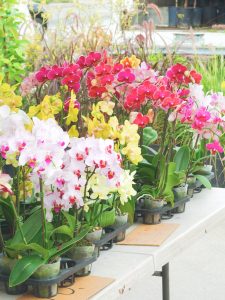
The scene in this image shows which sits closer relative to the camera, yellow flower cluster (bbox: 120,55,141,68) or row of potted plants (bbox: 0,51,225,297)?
row of potted plants (bbox: 0,51,225,297)

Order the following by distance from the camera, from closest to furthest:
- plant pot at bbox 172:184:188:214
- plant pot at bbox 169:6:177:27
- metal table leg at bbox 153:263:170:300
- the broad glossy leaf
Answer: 1. the broad glossy leaf
2. plant pot at bbox 172:184:188:214
3. metal table leg at bbox 153:263:170:300
4. plant pot at bbox 169:6:177:27

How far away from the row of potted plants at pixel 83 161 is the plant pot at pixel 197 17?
11.9 meters

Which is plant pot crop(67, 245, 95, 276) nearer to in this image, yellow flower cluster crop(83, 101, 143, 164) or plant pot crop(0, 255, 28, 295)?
plant pot crop(0, 255, 28, 295)

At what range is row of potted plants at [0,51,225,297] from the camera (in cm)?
151

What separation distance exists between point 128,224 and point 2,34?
2.32 m

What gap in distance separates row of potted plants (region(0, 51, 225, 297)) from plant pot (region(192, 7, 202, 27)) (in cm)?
1191

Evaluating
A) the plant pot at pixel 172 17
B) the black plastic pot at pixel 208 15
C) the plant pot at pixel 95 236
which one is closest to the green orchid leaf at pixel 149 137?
the plant pot at pixel 95 236

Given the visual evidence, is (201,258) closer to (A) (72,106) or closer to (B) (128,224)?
(B) (128,224)

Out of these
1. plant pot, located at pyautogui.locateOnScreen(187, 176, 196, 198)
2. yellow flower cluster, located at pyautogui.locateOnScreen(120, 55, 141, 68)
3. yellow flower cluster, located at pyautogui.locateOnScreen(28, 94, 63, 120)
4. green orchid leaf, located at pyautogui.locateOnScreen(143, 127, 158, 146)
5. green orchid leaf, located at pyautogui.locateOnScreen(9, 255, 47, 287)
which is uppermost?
yellow flower cluster, located at pyautogui.locateOnScreen(120, 55, 141, 68)

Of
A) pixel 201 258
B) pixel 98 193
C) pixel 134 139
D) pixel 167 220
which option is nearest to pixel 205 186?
pixel 167 220

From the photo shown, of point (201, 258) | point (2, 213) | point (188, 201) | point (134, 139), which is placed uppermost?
point (134, 139)

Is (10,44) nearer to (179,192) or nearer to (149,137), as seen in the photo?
(149,137)

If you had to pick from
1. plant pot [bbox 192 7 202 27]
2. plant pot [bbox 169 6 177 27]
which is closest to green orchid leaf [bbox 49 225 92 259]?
plant pot [bbox 169 6 177 27]

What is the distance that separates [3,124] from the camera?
156 centimetres
